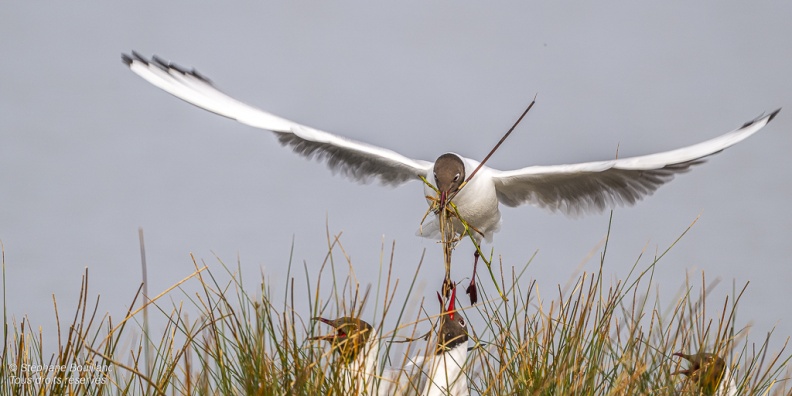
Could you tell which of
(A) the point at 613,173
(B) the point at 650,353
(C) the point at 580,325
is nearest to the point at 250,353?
(C) the point at 580,325

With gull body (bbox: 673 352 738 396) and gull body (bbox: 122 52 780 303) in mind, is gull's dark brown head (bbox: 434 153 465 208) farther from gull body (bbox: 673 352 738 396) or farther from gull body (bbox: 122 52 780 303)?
gull body (bbox: 673 352 738 396)

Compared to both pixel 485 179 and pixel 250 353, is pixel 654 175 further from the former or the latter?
pixel 250 353

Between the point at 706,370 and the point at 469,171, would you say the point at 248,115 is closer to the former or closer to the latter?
the point at 469,171

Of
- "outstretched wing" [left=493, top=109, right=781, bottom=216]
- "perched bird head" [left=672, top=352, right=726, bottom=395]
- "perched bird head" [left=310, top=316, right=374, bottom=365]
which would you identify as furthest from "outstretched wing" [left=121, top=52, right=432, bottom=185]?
"perched bird head" [left=310, top=316, right=374, bottom=365]

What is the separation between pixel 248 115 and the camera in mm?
7098

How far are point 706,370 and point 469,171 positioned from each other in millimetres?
2561

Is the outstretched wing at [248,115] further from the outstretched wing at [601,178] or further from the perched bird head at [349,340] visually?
the perched bird head at [349,340]

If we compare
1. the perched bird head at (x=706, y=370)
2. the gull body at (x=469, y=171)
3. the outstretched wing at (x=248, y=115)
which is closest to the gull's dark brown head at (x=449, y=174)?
the gull body at (x=469, y=171)

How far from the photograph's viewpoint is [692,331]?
4.53 m

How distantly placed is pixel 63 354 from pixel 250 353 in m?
0.69

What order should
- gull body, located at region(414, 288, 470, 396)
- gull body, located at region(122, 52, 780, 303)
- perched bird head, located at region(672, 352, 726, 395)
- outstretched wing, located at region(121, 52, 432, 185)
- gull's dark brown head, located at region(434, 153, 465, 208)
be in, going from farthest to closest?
outstretched wing, located at region(121, 52, 432, 185)
gull body, located at region(122, 52, 780, 303)
gull's dark brown head, located at region(434, 153, 465, 208)
gull body, located at region(414, 288, 470, 396)
perched bird head, located at region(672, 352, 726, 395)

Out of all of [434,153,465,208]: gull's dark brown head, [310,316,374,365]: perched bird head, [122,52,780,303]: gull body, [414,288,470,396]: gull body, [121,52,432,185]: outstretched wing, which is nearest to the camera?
[310,316,374,365]: perched bird head

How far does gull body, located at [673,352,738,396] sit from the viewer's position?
4.09 meters

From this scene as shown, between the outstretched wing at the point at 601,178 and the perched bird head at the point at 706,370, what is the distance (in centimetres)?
189
